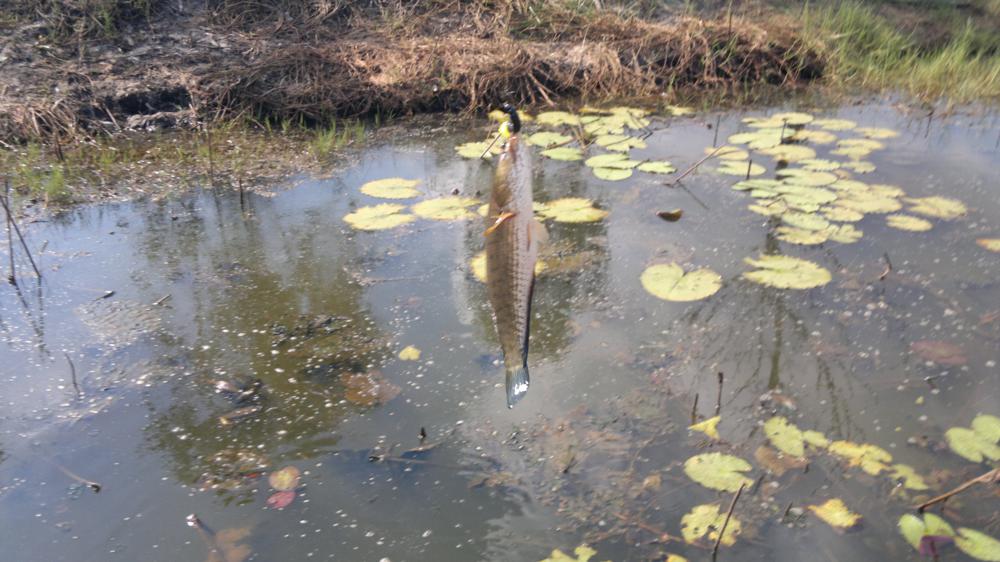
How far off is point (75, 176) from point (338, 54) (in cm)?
208

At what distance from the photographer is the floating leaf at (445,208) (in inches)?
155

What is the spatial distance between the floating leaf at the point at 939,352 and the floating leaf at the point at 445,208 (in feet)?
6.93

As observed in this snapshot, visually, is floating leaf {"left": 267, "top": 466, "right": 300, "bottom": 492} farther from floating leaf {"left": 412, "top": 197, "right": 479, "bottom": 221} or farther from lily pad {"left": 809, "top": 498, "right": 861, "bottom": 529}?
floating leaf {"left": 412, "top": 197, "right": 479, "bottom": 221}

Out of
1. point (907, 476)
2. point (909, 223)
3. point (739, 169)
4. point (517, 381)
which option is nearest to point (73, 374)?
point (517, 381)

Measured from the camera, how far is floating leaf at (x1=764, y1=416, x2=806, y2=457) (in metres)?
2.37

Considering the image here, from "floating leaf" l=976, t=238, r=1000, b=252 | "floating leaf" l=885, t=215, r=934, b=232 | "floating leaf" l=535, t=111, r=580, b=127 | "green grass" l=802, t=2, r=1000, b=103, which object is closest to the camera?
"floating leaf" l=976, t=238, r=1000, b=252

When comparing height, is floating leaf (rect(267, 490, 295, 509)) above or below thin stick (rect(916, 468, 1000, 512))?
below

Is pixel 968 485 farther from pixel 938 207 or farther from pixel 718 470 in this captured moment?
pixel 938 207

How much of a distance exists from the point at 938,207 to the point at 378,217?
2.86 m

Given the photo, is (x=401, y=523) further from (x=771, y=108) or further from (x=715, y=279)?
(x=771, y=108)

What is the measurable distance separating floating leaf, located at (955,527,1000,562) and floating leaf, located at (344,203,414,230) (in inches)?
107

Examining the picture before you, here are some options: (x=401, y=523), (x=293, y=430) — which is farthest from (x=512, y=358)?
(x=293, y=430)

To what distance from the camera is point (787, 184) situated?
4.17 meters

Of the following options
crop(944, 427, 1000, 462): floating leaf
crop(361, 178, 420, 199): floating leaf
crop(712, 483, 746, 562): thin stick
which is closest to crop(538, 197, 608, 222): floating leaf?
crop(361, 178, 420, 199): floating leaf
